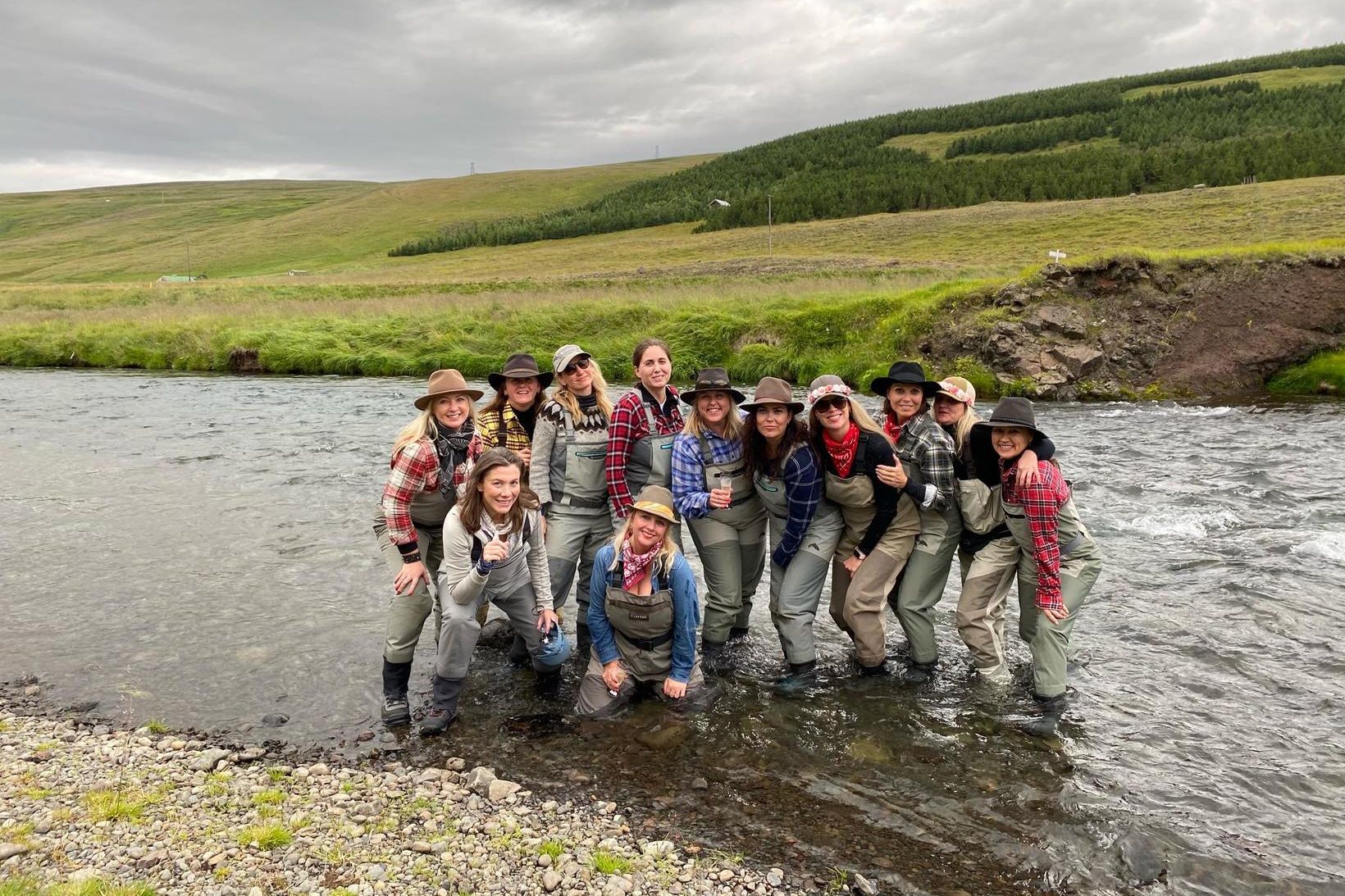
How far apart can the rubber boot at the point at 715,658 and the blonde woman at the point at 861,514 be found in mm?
1107

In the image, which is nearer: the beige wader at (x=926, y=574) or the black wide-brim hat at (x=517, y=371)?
the beige wader at (x=926, y=574)

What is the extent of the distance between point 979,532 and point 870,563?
3.06 ft

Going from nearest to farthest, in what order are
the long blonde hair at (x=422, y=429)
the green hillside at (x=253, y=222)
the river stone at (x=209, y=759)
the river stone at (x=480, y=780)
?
the river stone at (x=480, y=780)
the river stone at (x=209, y=759)
the long blonde hair at (x=422, y=429)
the green hillside at (x=253, y=222)

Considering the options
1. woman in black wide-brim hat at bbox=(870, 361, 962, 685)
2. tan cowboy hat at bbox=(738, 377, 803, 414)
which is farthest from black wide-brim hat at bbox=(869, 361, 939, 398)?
tan cowboy hat at bbox=(738, 377, 803, 414)

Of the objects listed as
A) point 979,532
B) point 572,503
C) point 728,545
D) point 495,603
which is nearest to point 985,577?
point 979,532

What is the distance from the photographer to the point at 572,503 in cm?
780

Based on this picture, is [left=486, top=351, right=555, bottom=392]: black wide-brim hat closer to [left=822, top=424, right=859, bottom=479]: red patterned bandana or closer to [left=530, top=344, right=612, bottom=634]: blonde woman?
[left=530, top=344, right=612, bottom=634]: blonde woman

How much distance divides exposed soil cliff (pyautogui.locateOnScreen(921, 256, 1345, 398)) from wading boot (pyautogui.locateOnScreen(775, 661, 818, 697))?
17482 millimetres

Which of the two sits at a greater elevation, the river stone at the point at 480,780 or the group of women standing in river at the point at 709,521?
the group of women standing in river at the point at 709,521

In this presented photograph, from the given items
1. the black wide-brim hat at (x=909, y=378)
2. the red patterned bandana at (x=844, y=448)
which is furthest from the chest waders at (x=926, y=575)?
the black wide-brim hat at (x=909, y=378)

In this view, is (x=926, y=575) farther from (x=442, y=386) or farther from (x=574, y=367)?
(x=442, y=386)

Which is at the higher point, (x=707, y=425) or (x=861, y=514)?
(x=707, y=425)

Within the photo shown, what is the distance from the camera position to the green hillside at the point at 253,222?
11769 centimetres

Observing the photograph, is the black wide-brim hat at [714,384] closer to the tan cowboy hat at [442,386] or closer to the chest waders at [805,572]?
the chest waders at [805,572]
